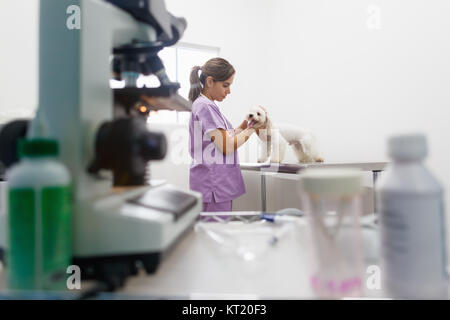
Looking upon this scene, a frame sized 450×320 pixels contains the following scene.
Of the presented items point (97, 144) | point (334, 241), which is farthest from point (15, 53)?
point (334, 241)

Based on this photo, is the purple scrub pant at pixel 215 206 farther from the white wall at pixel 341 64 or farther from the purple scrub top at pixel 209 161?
the white wall at pixel 341 64

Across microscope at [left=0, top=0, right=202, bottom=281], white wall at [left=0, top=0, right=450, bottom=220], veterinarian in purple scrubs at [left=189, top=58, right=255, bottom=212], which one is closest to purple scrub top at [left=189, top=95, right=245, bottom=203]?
veterinarian in purple scrubs at [left=189, top=58, right=255, bottom=212]

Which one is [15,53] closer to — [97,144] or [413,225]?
[97,144]

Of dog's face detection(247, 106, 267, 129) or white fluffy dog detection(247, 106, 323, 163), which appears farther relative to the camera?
white fluffy dog detection(247, 106, 323, 163)

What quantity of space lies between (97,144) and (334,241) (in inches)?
12.4

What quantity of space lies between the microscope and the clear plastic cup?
18 cm

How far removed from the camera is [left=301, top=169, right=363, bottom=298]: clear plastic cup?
1.03ft

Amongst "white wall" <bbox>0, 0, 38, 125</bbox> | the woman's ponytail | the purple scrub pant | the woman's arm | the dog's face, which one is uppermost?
"white wall" <bbox>0, 0, 38, 125</bbox>

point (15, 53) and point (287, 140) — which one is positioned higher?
point (15, 53)

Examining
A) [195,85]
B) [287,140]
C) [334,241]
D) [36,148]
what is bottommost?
[334,241]

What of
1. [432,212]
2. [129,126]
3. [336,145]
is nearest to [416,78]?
[336,145]

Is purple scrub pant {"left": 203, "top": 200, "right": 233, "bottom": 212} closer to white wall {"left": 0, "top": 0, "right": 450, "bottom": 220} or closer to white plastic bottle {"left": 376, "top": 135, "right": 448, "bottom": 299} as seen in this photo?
white wall {"left": 0, "top": 0, "right": 450, "bottom": 220}

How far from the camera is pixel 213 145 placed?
55.6 inches

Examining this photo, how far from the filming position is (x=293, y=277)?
0.37m
